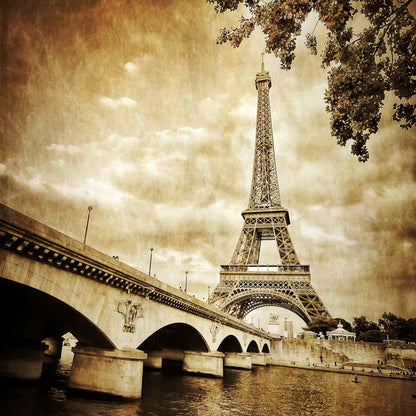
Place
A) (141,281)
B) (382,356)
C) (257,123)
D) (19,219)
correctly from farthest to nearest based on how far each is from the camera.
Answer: (257,123) < (382,356) < (141,281) < (19,219)

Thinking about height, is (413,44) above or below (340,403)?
above

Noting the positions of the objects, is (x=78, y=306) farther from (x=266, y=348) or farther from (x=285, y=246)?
(x=266, y=348)

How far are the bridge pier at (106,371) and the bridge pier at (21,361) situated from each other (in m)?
4.63

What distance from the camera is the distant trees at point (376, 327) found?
51.9m

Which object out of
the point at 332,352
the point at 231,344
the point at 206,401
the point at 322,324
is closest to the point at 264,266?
the point at 322,324

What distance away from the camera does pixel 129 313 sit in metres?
15.3

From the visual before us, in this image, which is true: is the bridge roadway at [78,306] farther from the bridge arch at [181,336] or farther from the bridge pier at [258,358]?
the bridge pier at [258,358]

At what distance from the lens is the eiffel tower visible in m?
54.5

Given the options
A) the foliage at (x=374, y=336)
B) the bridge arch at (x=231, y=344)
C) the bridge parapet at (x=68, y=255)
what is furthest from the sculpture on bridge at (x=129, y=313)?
the foliage at (x=374, y=336)

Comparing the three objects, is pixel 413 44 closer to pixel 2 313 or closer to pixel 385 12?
pixel 385 12

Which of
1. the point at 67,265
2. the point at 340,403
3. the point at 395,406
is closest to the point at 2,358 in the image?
the point at 67,265

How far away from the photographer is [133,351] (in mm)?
14820

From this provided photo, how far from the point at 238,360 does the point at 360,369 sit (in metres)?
17.7

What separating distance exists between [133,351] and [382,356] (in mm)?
47669
